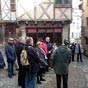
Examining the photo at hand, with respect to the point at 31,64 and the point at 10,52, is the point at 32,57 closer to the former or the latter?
the point at 31,64

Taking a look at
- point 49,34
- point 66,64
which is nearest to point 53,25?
point 49,34

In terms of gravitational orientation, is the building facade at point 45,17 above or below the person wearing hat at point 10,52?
above

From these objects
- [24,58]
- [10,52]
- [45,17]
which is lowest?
[10,52]

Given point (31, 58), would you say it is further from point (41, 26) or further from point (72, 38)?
point (72, 38)

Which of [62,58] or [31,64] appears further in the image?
[62,58]

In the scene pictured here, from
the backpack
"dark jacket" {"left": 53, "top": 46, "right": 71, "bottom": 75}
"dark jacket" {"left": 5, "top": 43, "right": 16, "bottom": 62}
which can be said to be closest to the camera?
the backpack

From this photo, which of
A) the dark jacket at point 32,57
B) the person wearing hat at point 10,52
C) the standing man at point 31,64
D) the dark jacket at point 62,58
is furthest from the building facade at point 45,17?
the dark jacket at point 32,57

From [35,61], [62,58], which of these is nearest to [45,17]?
[62,58]

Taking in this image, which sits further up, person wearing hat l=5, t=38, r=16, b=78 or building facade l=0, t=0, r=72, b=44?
building facade l=0, t=0, r=72, b=44

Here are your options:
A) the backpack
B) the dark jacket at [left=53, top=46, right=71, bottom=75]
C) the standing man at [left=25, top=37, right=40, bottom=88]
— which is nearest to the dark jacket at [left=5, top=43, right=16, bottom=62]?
the dark jacket at [left=53, top=46, right=71, bottom=75]

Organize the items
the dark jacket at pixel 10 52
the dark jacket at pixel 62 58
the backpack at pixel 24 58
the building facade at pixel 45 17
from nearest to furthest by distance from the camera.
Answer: the backpack at pixel 24 58 → the dark jacket at pixel 62 58 → the dark jacket at pixel 10 52 → the building facade at pixel 45 17

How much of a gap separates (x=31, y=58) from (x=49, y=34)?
58.6 feet

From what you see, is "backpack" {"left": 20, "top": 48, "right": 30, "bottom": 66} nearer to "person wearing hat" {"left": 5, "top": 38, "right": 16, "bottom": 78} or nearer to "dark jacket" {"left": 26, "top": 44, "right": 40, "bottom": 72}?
"dark jacket" {"left": 26, "top": 44, "right": 40, "bottom": 72}

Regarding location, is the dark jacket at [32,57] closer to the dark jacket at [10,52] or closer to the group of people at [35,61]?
the group of people at [35,61]
